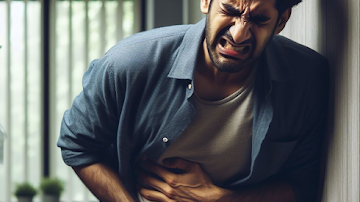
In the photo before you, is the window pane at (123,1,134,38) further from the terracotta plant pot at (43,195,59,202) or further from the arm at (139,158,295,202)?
the arm at (139,158,295,202)

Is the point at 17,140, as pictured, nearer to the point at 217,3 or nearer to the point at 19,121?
the point at 19,121

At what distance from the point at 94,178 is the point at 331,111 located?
624 mm

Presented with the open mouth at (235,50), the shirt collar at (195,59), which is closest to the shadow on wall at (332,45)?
the shirt collar at (195,59)

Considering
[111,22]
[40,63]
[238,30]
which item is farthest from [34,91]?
[238,30]


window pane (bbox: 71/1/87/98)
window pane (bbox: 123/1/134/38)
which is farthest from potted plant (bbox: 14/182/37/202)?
window pane (bbox: 123/1/134/38)

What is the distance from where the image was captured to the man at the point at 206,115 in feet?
4.12

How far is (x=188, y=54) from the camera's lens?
1270 mm

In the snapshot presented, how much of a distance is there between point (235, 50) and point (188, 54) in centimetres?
14

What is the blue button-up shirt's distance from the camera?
4.15ft

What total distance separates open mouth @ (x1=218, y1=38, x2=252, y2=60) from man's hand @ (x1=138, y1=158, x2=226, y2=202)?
33 centimetres

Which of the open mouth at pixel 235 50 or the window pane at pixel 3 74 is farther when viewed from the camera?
the window pane at pixel 3 74

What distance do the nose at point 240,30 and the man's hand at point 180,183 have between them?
0.37m

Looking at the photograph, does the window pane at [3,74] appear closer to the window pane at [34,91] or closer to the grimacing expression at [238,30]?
the window pane at [34,91]

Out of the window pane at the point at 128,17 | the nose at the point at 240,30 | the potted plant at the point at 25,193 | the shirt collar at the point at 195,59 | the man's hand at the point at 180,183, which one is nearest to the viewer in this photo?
the nose at the point at 240,30
